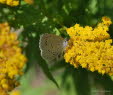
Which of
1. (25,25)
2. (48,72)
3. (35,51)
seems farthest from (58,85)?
(25,25)

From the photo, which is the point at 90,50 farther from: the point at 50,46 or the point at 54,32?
the point at 54,32

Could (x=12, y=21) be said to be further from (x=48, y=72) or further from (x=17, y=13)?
(x=48, y=72)

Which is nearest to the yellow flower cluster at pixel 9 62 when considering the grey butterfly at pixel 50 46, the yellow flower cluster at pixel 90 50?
the grey butterfly at pixel 50 46

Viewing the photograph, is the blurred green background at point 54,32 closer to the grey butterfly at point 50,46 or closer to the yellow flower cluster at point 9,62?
the grey butterfly at point 50,46

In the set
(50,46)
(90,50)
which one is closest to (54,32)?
(50,46)

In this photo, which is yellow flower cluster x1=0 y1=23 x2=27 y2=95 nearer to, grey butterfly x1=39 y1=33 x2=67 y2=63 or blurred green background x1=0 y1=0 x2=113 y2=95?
grey butterfly x1=39 y1=33 x2=67 y2=63

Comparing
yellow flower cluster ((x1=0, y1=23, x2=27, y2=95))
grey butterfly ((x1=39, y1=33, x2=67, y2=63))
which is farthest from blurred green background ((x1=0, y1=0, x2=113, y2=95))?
yellow flower cluster ((x1=0, y1=23, x2=27, y2=95))
